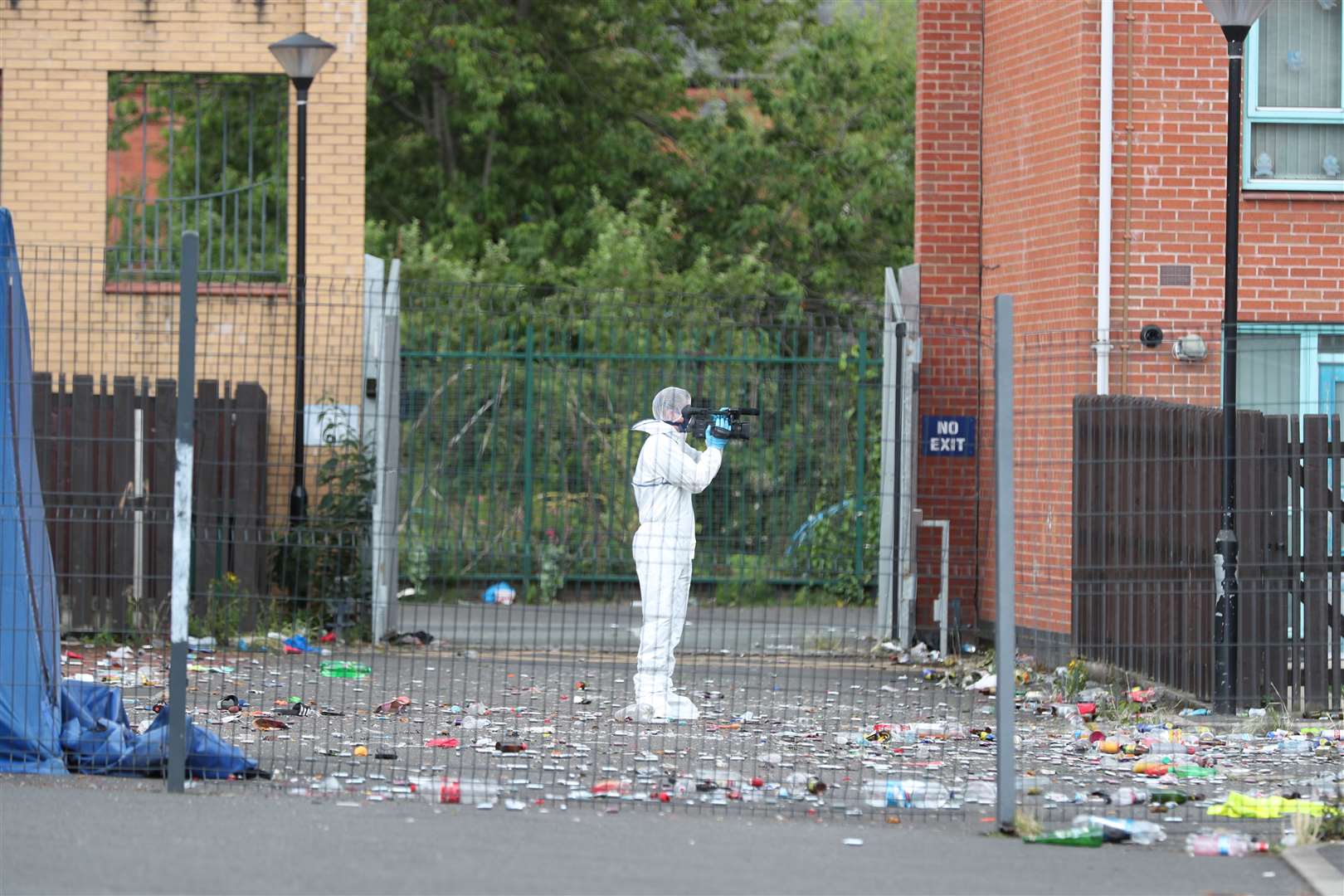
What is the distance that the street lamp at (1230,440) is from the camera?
10.3 m

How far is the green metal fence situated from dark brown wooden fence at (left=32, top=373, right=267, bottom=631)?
133cm

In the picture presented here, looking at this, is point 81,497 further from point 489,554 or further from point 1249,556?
point 1249,556

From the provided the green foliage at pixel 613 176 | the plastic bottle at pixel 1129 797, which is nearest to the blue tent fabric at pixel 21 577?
the plastic bottle at pixel 1129 797

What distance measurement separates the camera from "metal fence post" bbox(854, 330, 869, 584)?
553 inches

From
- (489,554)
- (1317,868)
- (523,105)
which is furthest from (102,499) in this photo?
(523,105)

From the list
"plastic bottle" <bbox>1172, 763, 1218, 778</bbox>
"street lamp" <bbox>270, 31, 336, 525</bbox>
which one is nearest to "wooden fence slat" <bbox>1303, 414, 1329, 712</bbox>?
"plastic bottle" <bbox>1172, 763, 1218, 778</bbox>

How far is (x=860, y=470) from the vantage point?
15469mm

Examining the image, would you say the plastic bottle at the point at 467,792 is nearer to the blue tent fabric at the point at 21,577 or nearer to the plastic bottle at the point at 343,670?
the blue tent fabric at the point at 21,577

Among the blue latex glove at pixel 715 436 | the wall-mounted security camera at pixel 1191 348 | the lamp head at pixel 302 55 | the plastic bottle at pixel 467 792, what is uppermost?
the lamp head at pixel 302 55

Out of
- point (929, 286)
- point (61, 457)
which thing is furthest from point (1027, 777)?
point (61, 457)

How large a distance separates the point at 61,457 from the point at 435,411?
12.1ft

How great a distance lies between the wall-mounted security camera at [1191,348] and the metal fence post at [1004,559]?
544 cm

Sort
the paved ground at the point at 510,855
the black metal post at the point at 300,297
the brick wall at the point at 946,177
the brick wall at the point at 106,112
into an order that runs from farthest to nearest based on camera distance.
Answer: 1. the brick wall at the point at 106,112
2. the brick wall at the point at 946,177
3. the black metal post at the point at 300,297
4. the paved ground at the point at 510,855

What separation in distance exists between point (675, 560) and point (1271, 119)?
5.40m
